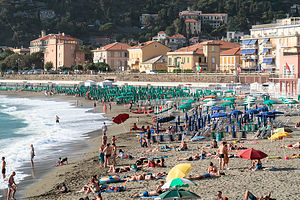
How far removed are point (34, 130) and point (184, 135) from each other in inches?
520

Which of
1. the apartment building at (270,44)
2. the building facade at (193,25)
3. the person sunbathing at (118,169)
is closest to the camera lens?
the person sunbathing at (118,169)

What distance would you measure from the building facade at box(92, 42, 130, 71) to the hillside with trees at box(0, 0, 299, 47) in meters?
40.2

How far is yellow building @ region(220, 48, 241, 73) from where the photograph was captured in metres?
74.2

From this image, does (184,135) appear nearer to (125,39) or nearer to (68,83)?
(68,83)

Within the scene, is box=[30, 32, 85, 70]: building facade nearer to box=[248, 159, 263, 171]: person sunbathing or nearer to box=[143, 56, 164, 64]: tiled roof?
box=[143, 56, 164, 64]: tiled roof

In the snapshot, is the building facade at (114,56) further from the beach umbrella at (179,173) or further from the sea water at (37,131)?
the beach umbrella at (179,173)

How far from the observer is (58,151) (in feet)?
81.8

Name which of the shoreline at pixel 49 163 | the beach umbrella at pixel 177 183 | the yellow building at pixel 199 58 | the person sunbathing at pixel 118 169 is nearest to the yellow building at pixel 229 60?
the yellow building at pixel 199 58

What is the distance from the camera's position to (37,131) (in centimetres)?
3341

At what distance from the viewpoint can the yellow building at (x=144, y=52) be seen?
282 feet

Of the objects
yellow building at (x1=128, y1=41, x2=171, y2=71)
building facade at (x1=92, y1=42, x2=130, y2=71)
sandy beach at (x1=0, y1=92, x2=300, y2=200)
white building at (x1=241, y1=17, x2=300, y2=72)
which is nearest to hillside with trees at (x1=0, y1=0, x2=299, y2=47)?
building facade at (x1=92, y1=42, x2=130, y2=71)

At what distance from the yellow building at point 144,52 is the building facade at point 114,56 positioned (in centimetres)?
827

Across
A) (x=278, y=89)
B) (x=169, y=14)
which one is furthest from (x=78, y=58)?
(x=278, y=89)

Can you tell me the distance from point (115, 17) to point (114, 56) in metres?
75.4
